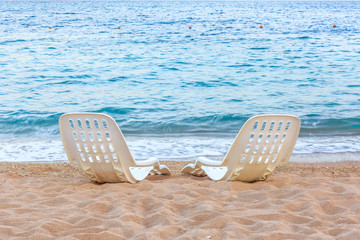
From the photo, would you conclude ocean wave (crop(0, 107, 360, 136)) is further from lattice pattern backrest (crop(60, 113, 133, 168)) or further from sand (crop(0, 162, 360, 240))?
lattice pattern backrest (crop(60, 113, 133, 168))

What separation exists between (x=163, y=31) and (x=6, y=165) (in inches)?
884

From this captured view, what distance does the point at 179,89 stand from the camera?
11617mm

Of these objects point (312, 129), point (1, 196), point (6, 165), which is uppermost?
point (1, 196)

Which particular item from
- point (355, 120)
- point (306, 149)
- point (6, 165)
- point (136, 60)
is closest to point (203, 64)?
point (136, 60)

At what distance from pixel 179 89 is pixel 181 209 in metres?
8.70

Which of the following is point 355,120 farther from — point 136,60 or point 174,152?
point 136,60

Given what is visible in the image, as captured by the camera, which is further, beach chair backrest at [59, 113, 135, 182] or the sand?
beach chair backrest at [59, 113, 135, 182]

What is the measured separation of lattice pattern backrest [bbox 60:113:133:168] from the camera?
3.45 m

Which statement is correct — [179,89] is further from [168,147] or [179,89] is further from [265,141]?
[265,141]

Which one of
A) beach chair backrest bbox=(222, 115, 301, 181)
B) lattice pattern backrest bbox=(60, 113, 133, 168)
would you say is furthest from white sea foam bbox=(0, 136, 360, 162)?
lattice pattern backrest bbox=(60, 113, 133, 168)

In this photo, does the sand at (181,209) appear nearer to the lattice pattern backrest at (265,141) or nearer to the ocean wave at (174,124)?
the lattice pattern backrest at (265,141)

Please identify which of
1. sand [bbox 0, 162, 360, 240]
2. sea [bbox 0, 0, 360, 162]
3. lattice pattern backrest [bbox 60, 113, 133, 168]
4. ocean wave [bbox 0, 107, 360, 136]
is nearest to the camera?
sand [bbox 0, 162, 360, 240]

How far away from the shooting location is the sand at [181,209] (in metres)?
2.56

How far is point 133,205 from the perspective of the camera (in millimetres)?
3156
